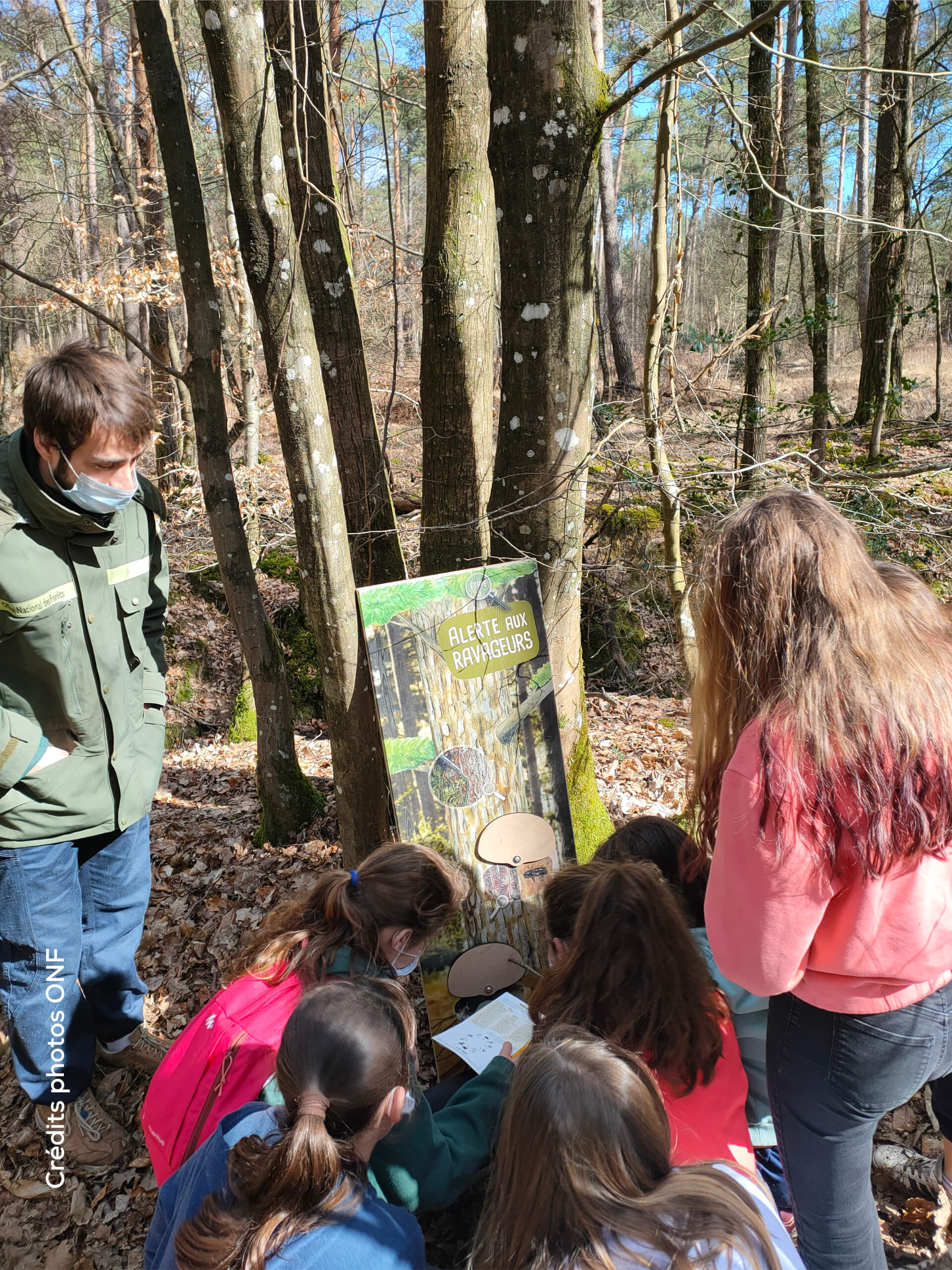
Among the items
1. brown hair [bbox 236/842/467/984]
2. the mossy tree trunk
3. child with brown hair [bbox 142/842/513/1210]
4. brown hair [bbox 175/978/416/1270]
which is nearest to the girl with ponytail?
brown hair [bbox 175/978/416/1270]

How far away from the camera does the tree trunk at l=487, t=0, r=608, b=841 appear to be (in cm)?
253

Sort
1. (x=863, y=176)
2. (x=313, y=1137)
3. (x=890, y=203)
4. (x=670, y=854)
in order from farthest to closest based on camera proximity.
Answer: (x=863, y=176), (x=890, y=203), (x=670, y=854), (x=313, y=1137)

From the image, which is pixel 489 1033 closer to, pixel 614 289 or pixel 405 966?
pixel 405 966

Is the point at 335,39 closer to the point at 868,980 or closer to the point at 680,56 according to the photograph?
the point at 680,56

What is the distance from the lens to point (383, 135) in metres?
3.05

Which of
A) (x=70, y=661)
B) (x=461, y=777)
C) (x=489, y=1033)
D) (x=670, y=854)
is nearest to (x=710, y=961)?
(x=670, y=854)

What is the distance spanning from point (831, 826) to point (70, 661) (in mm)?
1957

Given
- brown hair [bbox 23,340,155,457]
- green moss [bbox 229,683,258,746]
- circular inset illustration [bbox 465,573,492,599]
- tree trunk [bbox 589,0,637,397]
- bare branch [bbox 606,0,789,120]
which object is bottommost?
green moss [bbox 229,683,258,746]

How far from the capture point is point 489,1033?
7.89 feet

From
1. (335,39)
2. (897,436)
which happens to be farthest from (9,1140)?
(897,436)

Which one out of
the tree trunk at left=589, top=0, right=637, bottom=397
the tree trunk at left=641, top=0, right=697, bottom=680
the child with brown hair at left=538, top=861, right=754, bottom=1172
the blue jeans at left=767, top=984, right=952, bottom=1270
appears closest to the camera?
the blue jeans at left=767, top=984, right=952, bottom=1270

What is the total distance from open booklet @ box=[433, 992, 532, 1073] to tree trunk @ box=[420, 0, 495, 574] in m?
1.65

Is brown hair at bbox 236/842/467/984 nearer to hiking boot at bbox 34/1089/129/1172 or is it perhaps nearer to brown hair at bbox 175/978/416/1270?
brown hair at bbox 175/978/416/1270

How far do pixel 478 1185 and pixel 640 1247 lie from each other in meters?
1.03
